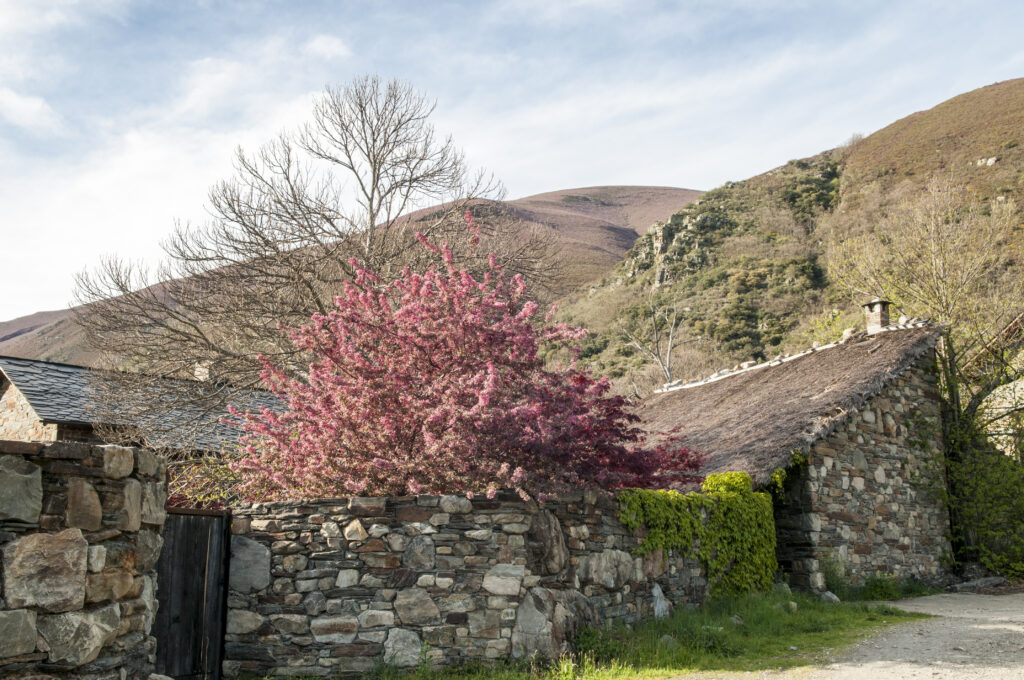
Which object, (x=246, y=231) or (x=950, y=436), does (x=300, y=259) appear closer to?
(x=246, y=231)

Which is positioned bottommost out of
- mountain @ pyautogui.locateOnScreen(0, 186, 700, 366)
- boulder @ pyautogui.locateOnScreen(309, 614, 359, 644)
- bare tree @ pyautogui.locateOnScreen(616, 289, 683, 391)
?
boulder @ pyautogui.locateOnScreen(309, 614, 359, 644)

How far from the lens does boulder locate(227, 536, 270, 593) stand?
23.1 feet

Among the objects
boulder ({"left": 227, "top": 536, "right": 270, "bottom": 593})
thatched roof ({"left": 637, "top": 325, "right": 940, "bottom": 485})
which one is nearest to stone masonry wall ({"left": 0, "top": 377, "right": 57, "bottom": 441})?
boulder ({"left": 227, "top": 536, "right": 270, "bottom": 593})

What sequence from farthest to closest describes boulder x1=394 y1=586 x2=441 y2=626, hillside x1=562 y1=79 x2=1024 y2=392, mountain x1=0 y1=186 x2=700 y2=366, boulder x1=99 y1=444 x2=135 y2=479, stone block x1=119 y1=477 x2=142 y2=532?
mountain x1=0 y1=186 x2=700 y2=366
hillside x1=562 y1=79 x2=1024 y2=392
boulder x1=394 y1=586 x2=441 y2=626
stone block x1=119 y1=477 x2=142 y2=532
boulder x1=99 y1=444 x2=135 y2=479

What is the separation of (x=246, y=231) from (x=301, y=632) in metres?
8.00

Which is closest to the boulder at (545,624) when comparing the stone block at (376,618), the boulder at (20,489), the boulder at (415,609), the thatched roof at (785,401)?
the boulder at (415,609)

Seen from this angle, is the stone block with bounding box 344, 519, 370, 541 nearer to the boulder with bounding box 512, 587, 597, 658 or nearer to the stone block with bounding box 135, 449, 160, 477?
the boulder with bounding box 512, 587, 597, 658

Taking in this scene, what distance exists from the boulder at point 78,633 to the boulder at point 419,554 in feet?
9.12

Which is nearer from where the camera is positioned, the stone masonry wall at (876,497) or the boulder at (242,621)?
the boulder at (242,621)

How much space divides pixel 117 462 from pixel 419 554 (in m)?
3.01

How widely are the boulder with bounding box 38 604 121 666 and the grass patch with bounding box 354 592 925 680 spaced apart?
2.70 m

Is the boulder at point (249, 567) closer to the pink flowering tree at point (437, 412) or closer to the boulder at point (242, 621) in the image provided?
the boulder at point (242, 621)

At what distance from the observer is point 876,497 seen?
12.4 meters

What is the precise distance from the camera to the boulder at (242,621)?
6961mm
